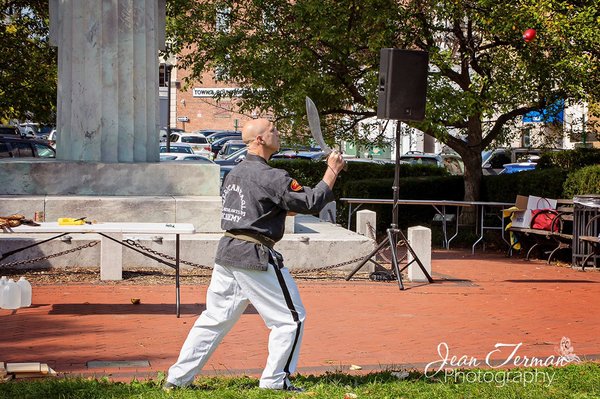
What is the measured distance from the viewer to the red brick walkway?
346 inches

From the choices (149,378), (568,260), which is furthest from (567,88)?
(149,378)

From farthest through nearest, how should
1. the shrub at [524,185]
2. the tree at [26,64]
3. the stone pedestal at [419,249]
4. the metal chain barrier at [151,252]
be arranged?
the tree at [26,64] < the shrub at [524,185] < the stone pedestal at [419,249] < the metal chain barrier at [151,252]

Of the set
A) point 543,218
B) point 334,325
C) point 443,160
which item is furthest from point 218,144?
point 334,325

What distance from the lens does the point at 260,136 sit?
721 centimetres

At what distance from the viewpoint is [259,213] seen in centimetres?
705

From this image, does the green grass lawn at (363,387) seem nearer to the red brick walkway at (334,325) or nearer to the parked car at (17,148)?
the red brick walkway at (334,325)

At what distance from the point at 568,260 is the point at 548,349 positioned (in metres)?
9.61

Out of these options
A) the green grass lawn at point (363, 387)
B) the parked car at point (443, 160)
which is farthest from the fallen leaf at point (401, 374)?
the parked car at point (443, 160)

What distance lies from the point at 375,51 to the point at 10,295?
38.1ft

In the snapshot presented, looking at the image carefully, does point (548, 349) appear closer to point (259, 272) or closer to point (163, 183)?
point (259, 272)

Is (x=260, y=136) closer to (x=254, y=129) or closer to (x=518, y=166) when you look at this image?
(x=254, y=129)

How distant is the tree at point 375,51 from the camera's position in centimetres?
1950

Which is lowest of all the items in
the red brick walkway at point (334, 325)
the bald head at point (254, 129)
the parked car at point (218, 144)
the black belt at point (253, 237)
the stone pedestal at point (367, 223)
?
the red brick walkway at point (334, 325)

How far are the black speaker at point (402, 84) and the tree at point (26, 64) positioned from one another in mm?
13629
